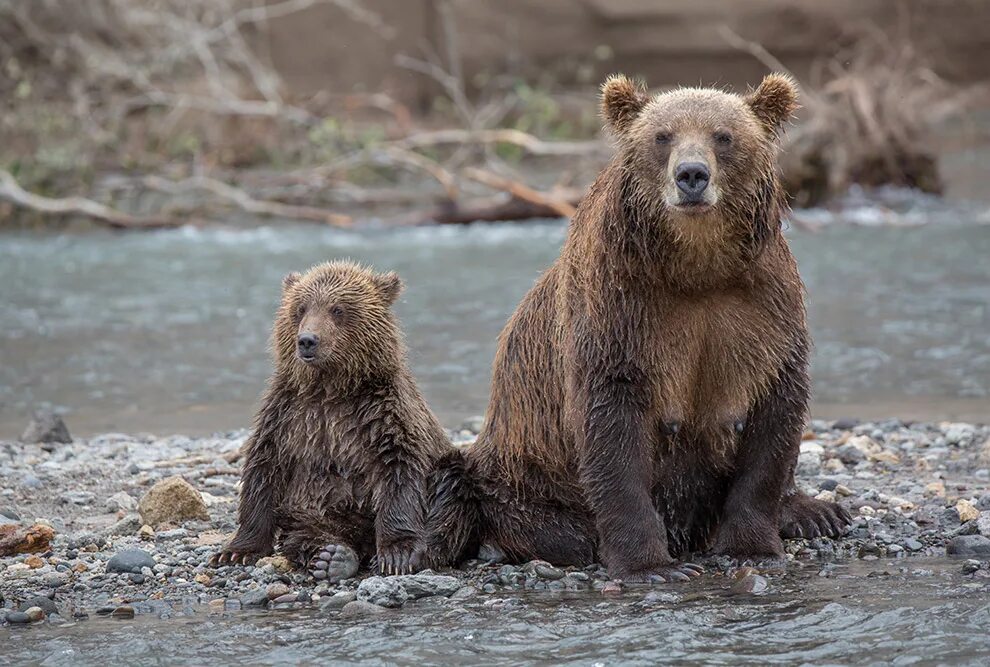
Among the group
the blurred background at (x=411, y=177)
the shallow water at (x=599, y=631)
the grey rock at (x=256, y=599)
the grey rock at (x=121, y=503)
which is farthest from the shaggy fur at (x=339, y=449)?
the blurred background at (x=411, y=177)

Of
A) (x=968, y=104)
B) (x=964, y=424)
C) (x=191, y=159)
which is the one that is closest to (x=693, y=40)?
(x=968, y=104)

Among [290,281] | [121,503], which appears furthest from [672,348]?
[121,503]

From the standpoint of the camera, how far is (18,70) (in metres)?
19.7

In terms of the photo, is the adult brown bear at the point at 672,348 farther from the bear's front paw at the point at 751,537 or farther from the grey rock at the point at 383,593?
the grey rock at the point at 383,593

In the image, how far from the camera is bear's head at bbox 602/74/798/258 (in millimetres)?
5332

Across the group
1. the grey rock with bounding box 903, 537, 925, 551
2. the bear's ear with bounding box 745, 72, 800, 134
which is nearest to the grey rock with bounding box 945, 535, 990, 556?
the grey rock with bounding box 903, 537, 925, 551

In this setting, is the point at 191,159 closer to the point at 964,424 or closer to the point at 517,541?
the point at 964,424

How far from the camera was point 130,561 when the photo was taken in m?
5.96

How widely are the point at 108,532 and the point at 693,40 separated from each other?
18882 millimetres

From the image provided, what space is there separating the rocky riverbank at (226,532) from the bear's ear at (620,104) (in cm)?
177

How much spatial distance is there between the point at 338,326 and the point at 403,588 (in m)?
1.30

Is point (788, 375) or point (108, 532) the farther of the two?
point (108, 532)

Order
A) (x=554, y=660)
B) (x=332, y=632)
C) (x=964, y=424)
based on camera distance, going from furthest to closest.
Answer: (x=964, y=424), (x=332, y=632), (x=554, y=660)

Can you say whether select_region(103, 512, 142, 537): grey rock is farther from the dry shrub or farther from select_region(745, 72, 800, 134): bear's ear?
the dry shrub
